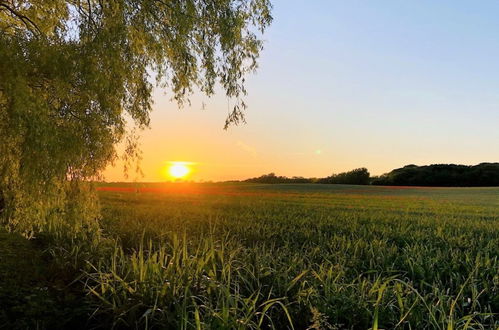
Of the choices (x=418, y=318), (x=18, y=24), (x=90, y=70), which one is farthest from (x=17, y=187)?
(x=418, y=318)

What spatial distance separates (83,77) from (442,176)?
57806 mm

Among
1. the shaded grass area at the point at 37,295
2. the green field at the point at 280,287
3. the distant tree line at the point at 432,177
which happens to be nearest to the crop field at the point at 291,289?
the green field at the point at 280,287

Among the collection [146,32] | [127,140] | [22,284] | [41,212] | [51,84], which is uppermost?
[146,32]

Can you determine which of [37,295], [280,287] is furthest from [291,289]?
[37,295]

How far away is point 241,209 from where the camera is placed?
16391 mm

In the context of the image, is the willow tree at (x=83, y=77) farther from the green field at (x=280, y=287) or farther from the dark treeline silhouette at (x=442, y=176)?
the dark treeline silhouette at (x=442, y=176)

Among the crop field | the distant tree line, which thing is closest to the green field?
the crop field

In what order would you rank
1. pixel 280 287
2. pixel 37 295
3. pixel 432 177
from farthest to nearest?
pixel 432 177, pixel 37 295, pixel 280 287

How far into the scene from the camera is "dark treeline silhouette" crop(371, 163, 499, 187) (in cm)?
5603

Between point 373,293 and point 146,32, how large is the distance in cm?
645

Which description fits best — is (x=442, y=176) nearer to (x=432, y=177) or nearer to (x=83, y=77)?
(x=432, y=177)

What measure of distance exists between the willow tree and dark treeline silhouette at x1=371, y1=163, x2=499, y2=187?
48.5 m

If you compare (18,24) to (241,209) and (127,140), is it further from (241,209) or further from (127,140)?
(241,209)

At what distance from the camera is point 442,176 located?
5712 centimetres
